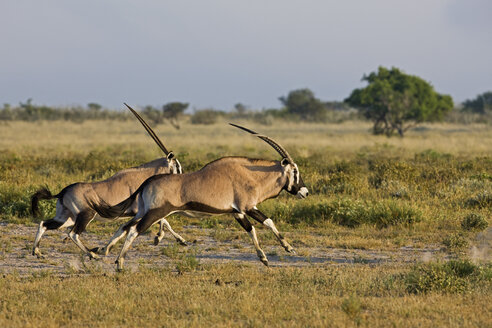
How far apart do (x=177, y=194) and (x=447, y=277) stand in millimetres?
3387

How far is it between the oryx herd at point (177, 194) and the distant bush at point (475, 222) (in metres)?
4.19

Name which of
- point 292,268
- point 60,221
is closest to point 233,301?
point 292,268

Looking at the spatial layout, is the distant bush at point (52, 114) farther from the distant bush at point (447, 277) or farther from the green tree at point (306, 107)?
the distant bush at point (447, 277)

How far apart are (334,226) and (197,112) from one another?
59111 millimetres

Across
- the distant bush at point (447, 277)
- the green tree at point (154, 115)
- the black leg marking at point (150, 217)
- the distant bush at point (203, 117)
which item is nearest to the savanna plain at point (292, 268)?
the distant bush at point (447, 277)

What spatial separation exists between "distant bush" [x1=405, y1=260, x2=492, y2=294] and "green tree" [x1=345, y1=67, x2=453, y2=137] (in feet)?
129

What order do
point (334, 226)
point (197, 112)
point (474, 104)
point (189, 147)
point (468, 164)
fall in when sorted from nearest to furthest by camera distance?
point (334, 226) < point (468, 164) < point (189, 147) < point (197, 112) < point (474, 104)

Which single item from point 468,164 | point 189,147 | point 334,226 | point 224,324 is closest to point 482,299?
point 224,324

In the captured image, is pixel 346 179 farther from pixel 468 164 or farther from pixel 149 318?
pixel 149 318

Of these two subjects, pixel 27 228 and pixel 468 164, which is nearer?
pixel 27 228

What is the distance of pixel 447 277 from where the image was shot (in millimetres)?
7641

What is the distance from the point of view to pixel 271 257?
9.80 m

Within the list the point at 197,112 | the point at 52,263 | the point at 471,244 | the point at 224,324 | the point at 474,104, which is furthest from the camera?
the point at 474,104

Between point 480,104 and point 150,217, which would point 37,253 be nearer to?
point 150,217
